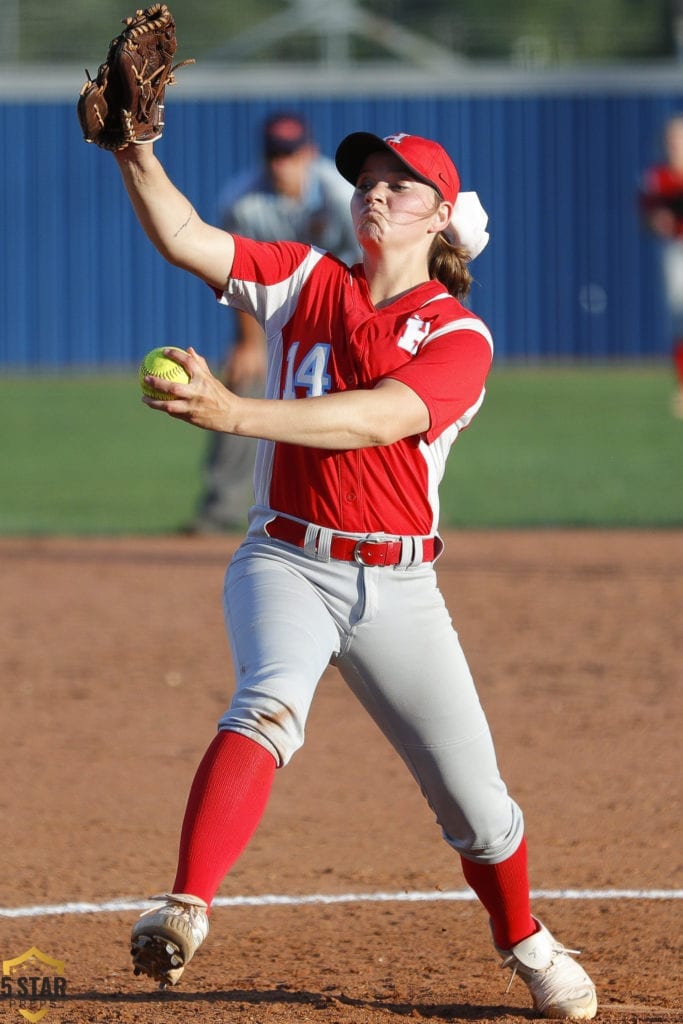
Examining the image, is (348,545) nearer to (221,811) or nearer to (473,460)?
(221,811)

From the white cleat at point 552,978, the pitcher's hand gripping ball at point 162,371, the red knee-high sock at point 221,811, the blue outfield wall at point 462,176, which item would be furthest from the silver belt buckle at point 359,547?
the blue outfield wall at point 462,176

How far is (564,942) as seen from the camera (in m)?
3.89

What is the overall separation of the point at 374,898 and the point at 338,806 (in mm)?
839

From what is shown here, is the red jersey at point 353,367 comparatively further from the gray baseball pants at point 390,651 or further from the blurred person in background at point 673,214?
the blurred person in background at point 673,214

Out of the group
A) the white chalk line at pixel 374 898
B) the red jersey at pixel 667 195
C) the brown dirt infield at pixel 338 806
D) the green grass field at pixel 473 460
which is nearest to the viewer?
the brown dirt infield at pixel 338 806

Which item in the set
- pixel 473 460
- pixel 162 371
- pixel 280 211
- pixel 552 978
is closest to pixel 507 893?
pixel 552 978

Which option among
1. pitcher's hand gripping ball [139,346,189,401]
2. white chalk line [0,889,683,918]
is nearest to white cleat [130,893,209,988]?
pitcher's hand gripping ball [139,346,189,401]

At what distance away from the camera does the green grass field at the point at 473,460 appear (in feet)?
36.0

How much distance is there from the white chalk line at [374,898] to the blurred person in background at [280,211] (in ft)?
15.2

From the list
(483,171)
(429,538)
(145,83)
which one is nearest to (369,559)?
(429,538)

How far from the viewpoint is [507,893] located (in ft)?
11.1

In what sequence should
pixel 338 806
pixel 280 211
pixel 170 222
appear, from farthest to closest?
1. pixel 280 211
2. pixel 338 806
3. pixel 170 222

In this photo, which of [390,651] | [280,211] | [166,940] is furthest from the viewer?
[280,211]

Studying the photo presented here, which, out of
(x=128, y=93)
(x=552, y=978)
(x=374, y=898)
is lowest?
(x=374, y=898)
